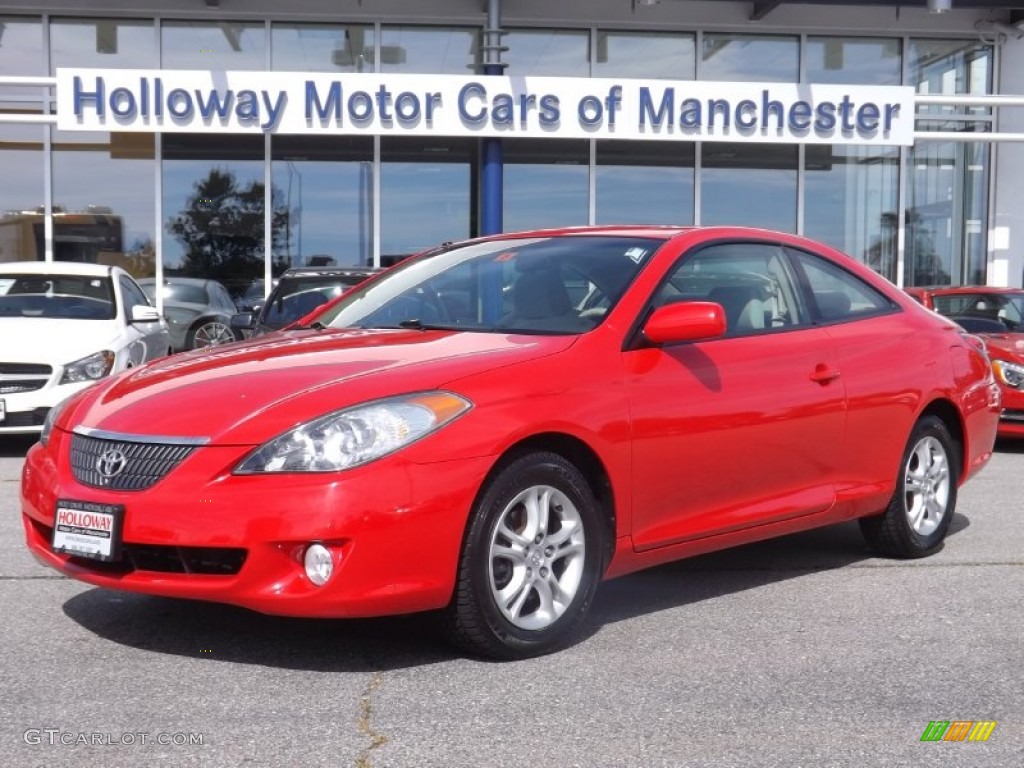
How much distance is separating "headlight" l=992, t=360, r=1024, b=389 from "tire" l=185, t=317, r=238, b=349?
10.4m

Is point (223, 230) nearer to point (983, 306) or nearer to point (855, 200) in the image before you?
point (855, 200)

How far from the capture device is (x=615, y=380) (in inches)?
187

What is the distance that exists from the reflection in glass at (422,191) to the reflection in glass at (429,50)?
1.02 m

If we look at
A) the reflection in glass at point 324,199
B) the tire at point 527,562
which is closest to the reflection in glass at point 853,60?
the reflection in glass at point 324,199

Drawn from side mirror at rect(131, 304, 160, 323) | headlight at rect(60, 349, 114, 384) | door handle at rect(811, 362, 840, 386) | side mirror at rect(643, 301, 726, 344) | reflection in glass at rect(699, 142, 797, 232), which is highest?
reflection in glass at rect(699, 142, 797, 232)

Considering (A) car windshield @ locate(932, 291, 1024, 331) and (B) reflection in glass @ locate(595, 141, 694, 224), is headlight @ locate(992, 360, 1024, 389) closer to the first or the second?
(A) car windshield @ locate(932, 291, 1024, 331)

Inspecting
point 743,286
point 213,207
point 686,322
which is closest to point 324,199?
point 213,207


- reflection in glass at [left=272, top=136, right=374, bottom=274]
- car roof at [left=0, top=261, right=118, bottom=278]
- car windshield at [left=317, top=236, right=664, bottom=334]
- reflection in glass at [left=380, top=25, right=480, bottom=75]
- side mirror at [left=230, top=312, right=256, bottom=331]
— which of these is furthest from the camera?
reflection in glass at [left=380, top=25, right=480, bottom=75]

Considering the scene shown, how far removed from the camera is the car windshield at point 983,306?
11758mm

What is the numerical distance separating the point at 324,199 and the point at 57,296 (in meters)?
7.88

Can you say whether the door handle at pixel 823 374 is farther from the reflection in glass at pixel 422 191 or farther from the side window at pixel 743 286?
the reflection in glass at pixel 422 191

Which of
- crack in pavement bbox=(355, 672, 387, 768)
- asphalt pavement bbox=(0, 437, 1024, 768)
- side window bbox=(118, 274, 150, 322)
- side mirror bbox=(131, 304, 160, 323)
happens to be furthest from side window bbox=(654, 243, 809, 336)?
side window bbox=(118, 274, 150, 322)

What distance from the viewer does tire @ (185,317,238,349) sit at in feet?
58.2

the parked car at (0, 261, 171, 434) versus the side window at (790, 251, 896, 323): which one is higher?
the side window at (790, 251, 896, 323)
